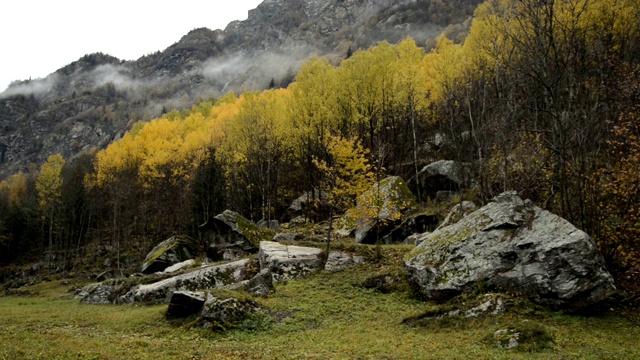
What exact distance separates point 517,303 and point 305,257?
13.5 m

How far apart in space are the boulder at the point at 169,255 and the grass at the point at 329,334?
598 inches

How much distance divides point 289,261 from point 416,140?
2363 centimetres

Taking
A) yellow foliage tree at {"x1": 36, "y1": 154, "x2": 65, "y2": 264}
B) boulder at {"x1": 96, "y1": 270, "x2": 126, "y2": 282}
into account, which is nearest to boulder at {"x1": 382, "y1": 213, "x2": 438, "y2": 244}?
boulder at {"x1": 96, "y1": 270, "x2": 126, "y2": 282}

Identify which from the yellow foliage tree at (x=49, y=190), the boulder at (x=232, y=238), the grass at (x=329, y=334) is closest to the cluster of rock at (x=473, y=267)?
the grass at (x=329, y=334)

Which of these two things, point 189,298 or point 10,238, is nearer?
point 189,298

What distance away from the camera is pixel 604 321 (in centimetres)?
1214

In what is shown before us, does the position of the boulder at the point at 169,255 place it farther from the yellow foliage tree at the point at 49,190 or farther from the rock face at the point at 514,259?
the yellow foliage tree at the point at 49,190

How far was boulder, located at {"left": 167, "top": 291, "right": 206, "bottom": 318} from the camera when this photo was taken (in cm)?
1648

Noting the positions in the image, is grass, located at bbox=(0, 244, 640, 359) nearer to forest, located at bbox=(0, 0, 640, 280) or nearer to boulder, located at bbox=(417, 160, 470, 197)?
forest, located at bbox=(0, 0, 640, 280)

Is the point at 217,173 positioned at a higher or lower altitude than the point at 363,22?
lower

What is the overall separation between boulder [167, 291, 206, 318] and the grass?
65cm

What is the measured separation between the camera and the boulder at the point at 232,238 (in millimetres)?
32481

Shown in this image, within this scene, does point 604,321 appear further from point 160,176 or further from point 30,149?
point 30,149

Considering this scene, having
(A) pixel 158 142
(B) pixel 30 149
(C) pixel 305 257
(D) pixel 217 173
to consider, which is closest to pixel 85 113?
(B) pixel 30 149
